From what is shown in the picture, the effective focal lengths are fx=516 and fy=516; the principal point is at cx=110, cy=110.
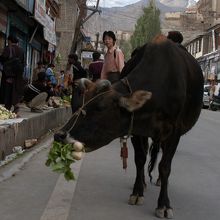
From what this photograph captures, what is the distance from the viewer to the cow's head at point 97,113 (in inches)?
171

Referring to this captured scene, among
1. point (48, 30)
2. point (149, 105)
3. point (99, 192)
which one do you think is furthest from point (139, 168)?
point (48, 30)

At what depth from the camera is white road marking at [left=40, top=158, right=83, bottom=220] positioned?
4.95 metres

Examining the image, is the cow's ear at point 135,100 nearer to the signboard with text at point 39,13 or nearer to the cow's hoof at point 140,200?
the cow's hoof at point 140,200

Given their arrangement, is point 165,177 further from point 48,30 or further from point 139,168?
point 48,30

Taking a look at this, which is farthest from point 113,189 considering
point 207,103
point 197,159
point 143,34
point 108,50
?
point 143,34

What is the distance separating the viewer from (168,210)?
5.11 metres

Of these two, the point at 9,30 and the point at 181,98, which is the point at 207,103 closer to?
the point at 9,30

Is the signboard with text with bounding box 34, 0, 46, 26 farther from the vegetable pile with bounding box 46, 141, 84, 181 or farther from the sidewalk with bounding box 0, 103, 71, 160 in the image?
the vegetable pile with bounding box 46, 141, 84, 181

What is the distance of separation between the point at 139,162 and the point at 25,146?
399 centimetres

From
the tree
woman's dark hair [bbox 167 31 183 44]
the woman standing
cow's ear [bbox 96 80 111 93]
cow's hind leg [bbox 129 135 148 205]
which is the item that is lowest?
cow's hind leg [bbox 129 135 148 205]

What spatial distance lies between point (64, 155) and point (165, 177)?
1312 millimetres

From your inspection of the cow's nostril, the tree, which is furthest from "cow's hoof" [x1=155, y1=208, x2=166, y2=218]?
the tree

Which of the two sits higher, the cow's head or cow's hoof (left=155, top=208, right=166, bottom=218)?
the cow's head

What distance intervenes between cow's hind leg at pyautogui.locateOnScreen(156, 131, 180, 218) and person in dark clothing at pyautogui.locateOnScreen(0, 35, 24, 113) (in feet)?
21.6
